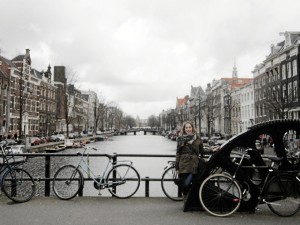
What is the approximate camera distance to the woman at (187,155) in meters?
6.94

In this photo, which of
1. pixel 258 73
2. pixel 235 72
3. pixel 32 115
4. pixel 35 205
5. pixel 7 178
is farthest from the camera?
pixel 235 72

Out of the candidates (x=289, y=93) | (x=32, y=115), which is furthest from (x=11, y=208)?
(x=32, y=115)

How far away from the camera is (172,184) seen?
877cm

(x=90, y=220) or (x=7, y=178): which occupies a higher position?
(x=7, y=178)

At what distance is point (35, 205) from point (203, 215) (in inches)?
133

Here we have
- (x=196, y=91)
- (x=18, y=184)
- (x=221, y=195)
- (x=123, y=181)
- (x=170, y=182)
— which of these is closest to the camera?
(x=221, y=195)

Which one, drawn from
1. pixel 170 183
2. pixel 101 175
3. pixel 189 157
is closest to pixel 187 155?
pixel 189 157

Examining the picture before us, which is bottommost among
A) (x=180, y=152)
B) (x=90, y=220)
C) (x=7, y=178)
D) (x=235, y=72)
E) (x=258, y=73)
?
(x=90, y=220)

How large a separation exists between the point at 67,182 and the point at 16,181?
43.2 inches

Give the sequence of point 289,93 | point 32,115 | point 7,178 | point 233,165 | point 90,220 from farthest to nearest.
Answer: point 32,115 < point 289,93 < point 7,178 < point 233,165 < point 90,220

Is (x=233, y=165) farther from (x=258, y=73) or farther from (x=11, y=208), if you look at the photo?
(x=258, y=73)

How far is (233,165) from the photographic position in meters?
6.65

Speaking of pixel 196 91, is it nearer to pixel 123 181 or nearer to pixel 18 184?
pixel 123 181

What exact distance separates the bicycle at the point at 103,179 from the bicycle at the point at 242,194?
6.64ft
